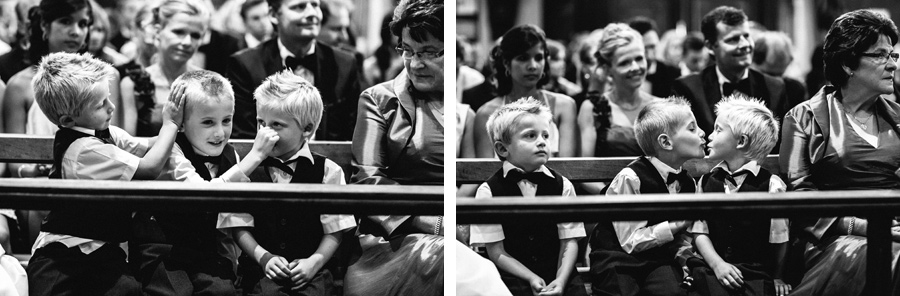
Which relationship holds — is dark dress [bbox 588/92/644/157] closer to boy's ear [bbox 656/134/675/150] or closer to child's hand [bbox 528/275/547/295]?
boy's ear [bbox 656/134/675/150]

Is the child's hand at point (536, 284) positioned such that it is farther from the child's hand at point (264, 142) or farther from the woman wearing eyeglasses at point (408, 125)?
the child's hand at point (264, 142)

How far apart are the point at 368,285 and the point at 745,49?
5.58ft

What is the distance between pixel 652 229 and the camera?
208 centimetres

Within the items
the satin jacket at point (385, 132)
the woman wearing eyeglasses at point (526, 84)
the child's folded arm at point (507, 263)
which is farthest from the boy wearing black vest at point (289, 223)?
the woman wearing eyeglasses at point (526, 84)

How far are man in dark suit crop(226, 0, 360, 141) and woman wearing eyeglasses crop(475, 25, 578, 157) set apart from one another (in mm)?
443

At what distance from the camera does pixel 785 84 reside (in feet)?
10.0

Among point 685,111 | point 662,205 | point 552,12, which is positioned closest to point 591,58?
point 685,111

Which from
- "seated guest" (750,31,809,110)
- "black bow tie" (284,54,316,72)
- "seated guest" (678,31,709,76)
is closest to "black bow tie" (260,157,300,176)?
"black bow tie" (284,54,316,72)

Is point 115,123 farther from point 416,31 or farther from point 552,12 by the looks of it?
point 552,12

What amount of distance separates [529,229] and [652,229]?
298mm

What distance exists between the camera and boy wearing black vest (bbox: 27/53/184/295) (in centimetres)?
187

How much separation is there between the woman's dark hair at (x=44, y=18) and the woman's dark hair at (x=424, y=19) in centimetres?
125

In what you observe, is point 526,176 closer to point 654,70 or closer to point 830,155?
point 830,155

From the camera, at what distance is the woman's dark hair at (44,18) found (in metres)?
2.79
